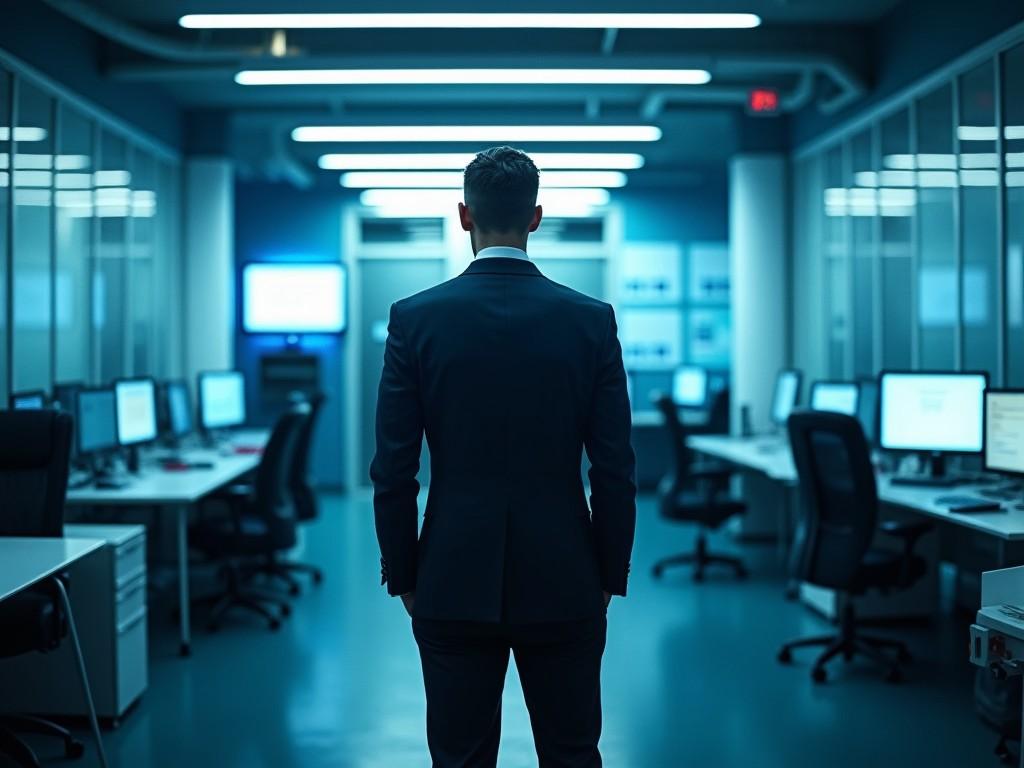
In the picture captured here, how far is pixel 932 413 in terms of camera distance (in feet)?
16.4

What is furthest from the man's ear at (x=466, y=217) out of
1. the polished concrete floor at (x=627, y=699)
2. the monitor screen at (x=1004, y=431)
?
the monitor screen at (x=1004, y=431)

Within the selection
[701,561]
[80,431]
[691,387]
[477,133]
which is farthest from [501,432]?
→ [691,387]

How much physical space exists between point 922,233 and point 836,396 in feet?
3.66

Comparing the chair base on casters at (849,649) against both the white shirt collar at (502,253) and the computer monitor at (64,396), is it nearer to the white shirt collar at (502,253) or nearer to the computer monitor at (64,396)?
the white shirt collar at (502,253)

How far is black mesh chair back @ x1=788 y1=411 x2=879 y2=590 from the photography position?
13.6ft

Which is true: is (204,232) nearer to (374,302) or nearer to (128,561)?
(374,302)

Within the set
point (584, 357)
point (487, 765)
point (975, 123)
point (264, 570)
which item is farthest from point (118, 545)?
point (975, 123)

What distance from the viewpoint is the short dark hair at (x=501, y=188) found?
6.17 ft

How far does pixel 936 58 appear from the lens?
5805mm

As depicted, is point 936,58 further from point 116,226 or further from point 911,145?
point 116,226

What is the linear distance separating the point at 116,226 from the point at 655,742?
5.19m

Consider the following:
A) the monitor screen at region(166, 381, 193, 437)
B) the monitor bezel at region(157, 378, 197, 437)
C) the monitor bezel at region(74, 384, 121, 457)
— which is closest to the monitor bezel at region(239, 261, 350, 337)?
the monitor bezel at region(157, 378, 197, 437)

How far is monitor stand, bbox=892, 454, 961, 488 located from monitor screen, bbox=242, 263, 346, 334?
6514mm

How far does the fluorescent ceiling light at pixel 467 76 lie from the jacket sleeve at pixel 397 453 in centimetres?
494
